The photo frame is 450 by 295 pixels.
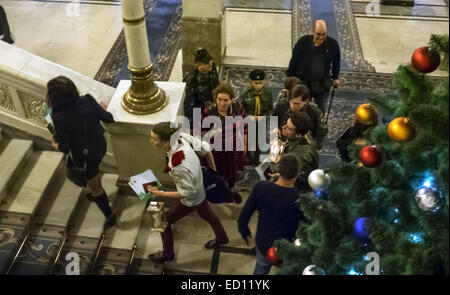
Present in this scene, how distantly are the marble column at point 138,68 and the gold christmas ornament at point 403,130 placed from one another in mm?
2563

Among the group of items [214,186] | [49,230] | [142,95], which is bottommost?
[49,230]

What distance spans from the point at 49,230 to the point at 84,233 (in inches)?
12.3

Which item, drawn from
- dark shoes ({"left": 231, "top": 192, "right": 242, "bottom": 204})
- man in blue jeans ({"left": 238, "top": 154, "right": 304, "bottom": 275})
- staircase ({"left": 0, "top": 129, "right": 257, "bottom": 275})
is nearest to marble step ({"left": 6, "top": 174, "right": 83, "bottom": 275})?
staircase ({"left": 0, "top": 129, "right": 257, "bottom": 275})

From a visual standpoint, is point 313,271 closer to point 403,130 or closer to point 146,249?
point 403,130

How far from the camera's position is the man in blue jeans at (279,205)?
10.2 feet

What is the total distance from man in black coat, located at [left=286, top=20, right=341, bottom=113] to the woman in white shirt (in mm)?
1819

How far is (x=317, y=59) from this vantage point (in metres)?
4.97

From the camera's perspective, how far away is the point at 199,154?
3.96 metres

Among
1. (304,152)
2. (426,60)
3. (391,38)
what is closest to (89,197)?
(304,152)

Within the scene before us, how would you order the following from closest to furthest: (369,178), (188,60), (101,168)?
(369,178) < (101,168) < (188,60)

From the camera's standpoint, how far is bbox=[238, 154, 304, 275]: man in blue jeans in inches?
123

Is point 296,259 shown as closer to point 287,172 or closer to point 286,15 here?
point 287,172

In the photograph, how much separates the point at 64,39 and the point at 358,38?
5403 mm
